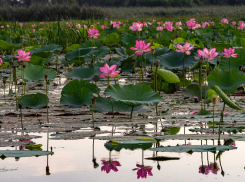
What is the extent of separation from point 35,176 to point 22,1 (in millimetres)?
43305

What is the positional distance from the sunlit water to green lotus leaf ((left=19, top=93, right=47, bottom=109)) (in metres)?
0.83

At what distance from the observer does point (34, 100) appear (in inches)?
93.5

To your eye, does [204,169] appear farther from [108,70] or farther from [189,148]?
[108,70]

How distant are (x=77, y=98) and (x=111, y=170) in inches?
44.5

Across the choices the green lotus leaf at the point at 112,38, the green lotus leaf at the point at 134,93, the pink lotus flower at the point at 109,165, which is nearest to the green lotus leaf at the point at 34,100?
the green lotus leaf at the point at 134,93

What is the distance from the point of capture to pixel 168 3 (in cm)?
3462

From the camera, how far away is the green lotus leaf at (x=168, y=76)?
2639 mm

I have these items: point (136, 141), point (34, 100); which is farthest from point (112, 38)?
point (136, 141)

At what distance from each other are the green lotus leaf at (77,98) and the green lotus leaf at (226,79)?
0.74 meters

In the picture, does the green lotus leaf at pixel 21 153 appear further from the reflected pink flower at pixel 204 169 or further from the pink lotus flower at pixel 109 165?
the reflected pink flower at pixel 204 169

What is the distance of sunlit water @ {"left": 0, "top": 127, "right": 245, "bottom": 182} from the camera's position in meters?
1.18

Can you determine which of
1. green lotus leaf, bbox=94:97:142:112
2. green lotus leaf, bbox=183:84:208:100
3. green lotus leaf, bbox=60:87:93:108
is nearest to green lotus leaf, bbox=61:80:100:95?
green lotus leaf, bbox=60:87:93:108

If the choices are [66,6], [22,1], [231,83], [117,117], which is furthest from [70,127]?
[22,1]

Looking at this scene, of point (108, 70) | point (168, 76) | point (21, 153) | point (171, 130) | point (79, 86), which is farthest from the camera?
point (168, 76)
